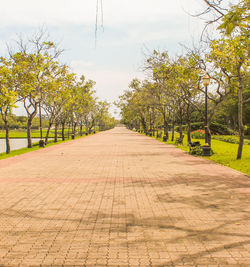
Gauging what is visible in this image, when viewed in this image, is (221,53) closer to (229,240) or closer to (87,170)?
(87,170)

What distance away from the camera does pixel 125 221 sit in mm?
5441

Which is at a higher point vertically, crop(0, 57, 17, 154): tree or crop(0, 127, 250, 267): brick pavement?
crop(0, 57, 17, 154): tree

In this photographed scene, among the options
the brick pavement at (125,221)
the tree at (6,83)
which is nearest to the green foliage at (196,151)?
the brick pavement at (125,221)

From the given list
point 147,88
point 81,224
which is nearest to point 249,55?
point 81,224

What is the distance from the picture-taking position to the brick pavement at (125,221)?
13.1ft

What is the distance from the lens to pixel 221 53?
15.2 meters

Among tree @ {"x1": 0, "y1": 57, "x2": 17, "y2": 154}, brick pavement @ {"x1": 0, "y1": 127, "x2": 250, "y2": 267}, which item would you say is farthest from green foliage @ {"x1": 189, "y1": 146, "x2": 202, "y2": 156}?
tree @ {"x1": 0, "y1": 57, "x2": 17, "y2": 154}

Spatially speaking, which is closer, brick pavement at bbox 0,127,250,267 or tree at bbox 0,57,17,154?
brick pavement at bbox 0,127,250,267

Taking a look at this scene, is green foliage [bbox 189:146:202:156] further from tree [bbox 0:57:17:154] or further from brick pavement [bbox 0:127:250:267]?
tree [bbox 0:57:17:154]

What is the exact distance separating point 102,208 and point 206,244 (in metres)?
2.61

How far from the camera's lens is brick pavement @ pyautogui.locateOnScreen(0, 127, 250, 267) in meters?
4.01

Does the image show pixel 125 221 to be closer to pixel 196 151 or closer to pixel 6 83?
pixel 196 151

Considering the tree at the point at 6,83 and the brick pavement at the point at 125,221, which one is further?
the tree at the point at 6,83

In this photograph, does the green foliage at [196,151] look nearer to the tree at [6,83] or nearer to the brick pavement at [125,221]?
the brick pavement at [125,221]
